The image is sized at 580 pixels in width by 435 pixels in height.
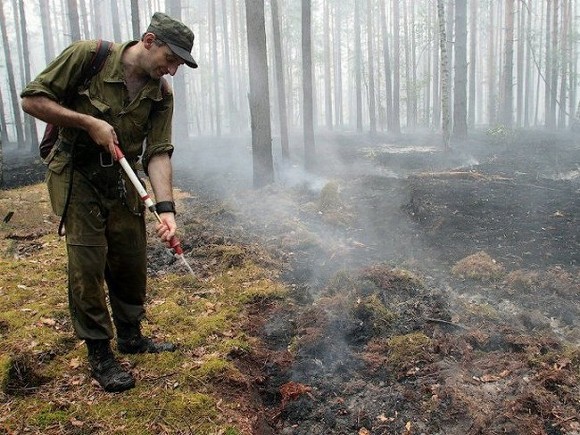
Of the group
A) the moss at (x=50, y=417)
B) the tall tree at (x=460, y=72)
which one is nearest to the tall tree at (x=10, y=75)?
the tall tree at (x=460, y=72)

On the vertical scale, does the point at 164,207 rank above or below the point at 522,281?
above

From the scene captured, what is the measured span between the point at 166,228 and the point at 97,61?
1.20 metres

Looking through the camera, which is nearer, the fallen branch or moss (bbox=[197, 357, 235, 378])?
moss (bbox=[197, 357, 235, 378])

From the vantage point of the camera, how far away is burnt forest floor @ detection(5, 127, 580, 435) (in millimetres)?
3383

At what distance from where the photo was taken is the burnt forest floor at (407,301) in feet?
11.1

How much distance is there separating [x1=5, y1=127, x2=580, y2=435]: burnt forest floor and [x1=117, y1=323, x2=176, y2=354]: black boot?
803 millimetres

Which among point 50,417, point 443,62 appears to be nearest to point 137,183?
point 50,417

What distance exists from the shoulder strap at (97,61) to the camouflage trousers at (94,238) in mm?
639

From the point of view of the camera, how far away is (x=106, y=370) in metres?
3.32

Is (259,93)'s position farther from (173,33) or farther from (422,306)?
(173,33)

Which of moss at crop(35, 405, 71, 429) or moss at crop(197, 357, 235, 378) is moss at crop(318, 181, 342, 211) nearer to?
moss at crop(197, 357, 235, 378)

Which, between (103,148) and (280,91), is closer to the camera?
(103,148)

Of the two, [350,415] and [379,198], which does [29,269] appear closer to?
[350,415]

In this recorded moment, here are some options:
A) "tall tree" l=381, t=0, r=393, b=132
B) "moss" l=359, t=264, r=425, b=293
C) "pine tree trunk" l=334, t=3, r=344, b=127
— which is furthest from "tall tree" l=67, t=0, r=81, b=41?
"pine tree trunk" l=334, t=3, r=344, b=127
